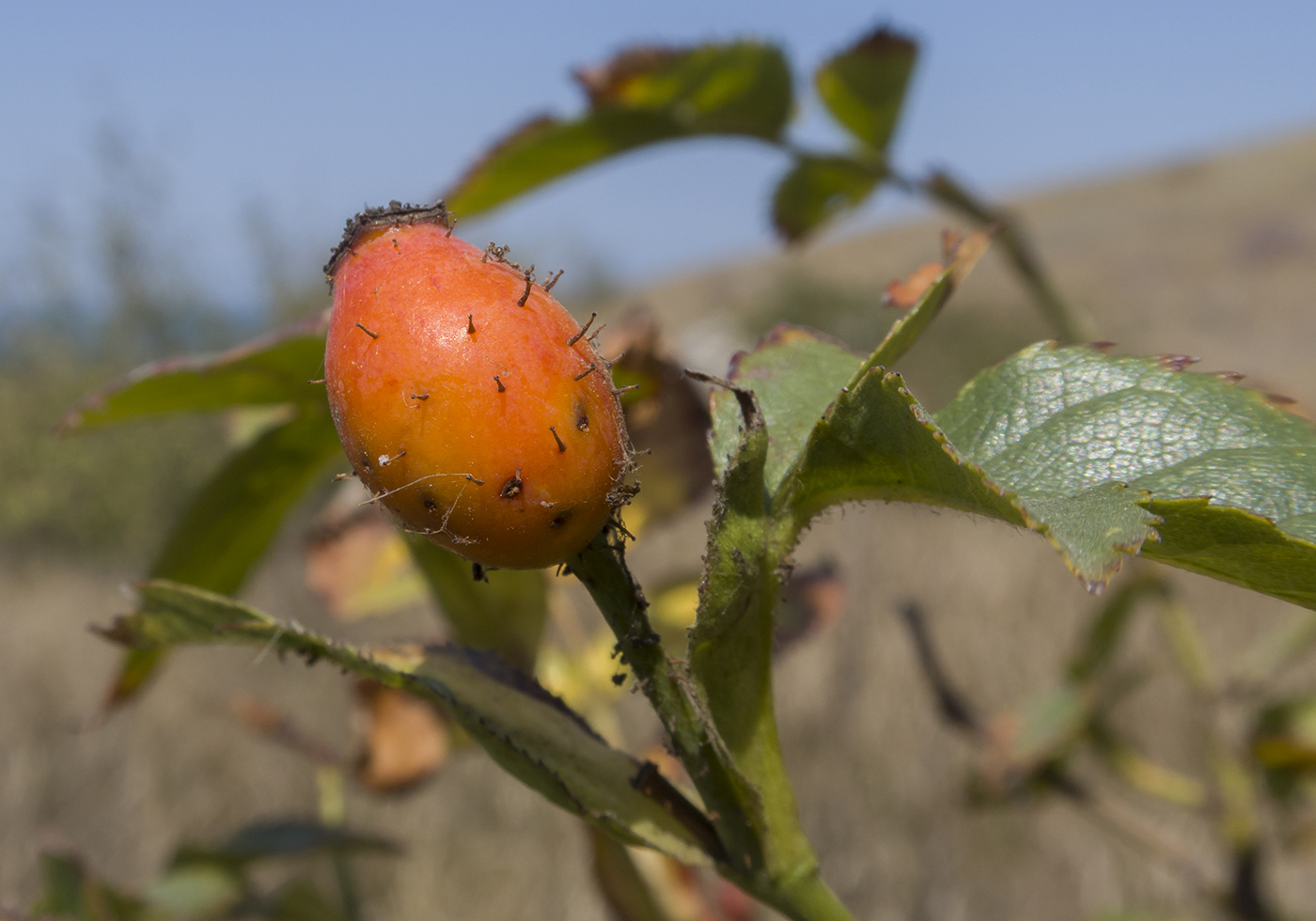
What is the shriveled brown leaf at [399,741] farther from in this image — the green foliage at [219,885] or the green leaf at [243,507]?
the green leaf at [243,507]

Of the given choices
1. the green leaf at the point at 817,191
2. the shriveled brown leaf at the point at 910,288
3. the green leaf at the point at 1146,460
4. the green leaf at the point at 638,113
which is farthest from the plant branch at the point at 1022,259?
the green leaf at the point at 1146,460

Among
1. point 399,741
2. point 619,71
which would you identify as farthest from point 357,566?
point 619,71

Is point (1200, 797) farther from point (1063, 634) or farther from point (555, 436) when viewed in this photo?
point (1063, 634)

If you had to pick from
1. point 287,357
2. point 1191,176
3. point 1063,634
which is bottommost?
point 1191,176

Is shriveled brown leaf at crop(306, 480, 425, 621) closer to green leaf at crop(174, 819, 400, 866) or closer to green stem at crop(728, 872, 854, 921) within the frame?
green leaf at crop(174, 819, 400, 866)

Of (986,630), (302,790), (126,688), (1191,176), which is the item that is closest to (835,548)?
(986,630)

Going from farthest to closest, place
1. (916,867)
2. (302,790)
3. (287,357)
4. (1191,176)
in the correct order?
Answer: (1191,176) → (302,790) → (916,867) → (287,357)

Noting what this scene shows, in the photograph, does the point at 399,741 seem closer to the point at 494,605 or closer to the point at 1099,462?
the point at 494,605
